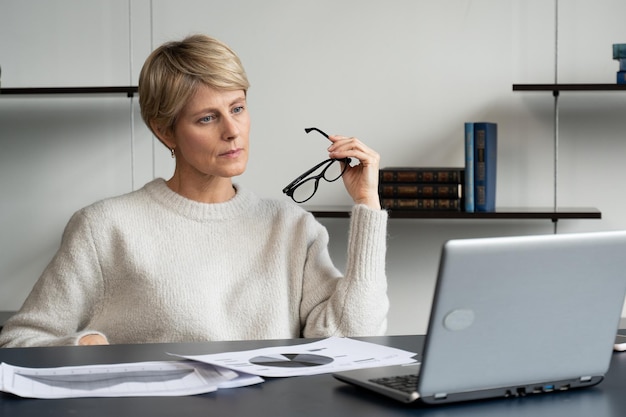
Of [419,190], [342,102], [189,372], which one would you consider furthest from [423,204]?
[189,372]

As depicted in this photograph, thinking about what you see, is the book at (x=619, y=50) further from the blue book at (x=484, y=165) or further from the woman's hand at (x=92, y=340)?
the woman's hand at (x=92, y=340)

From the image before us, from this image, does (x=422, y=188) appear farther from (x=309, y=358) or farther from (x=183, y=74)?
(x=309, y=358)

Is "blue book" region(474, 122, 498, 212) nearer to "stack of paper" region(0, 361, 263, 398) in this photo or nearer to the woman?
the woman

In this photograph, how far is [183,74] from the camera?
6.41 feet

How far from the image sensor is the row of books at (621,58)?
2.98 meters

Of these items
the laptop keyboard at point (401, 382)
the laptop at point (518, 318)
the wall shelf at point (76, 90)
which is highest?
the wall shelf at point (76, 90)

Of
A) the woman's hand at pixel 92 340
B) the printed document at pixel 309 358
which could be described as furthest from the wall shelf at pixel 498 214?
the printed document at pixel 309 358

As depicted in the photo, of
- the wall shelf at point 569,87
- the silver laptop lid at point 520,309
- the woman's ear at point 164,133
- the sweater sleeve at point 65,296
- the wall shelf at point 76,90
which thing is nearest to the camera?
the silver laptop lid at point 520,309

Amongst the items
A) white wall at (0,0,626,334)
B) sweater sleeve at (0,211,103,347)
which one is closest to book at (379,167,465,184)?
white wall at (0,0,626,334)

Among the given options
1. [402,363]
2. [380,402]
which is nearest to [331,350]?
[402,363]

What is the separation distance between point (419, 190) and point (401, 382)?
1.89 meters

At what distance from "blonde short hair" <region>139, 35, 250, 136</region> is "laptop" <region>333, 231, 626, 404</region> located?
0.95m

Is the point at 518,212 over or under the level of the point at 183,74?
under

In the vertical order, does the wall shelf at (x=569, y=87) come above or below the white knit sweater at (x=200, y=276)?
above
